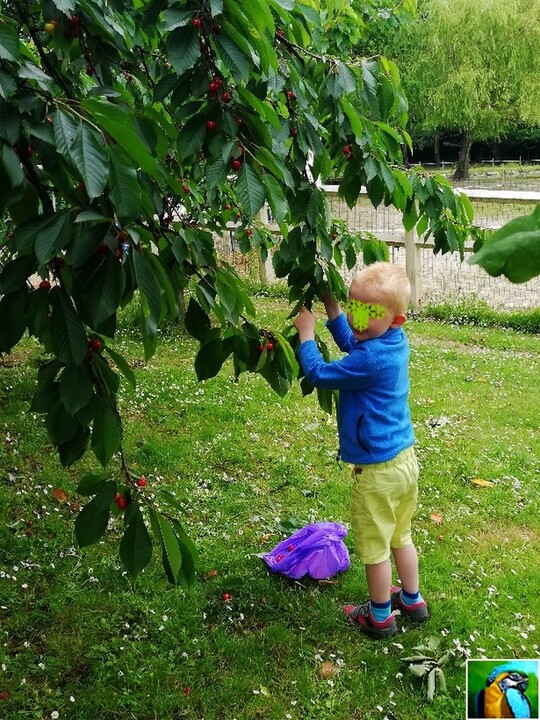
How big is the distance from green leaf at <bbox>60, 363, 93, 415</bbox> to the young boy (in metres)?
1.17

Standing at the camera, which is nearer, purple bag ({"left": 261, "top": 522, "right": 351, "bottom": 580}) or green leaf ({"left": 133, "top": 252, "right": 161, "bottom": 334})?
green leaf ({"left": 133, "top": 252, "right": 161, "bottom": 334})

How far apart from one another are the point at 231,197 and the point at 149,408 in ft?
5.84

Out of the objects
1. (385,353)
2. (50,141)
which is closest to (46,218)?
(50,141)

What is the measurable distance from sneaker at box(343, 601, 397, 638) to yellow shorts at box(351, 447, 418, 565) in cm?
32

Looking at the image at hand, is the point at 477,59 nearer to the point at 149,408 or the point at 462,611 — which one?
the point at 149,408

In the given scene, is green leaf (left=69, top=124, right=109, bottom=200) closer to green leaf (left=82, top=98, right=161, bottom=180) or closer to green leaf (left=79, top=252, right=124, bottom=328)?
green leaf (left=82, top=98, right=161, bottom=180)

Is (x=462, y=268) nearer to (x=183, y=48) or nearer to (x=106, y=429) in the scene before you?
(x=183, y=48)

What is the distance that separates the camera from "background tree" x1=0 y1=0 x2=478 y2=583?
131 cm

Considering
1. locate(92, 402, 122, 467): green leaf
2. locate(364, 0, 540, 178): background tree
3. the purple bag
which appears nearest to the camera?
locate(92, 402, 122, 467): green leaf

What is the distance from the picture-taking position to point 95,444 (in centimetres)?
167

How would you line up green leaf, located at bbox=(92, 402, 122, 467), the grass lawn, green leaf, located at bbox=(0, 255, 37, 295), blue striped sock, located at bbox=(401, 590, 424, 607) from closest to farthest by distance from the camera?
1. green leaf, located at bbox=(0, 255, 37, 295)
2. green leaf, located at bbox=(92, 402, 122, 467)
3. the grass lawn
4. blue striped sock, located at bbox=(401, 590, 424, 607)

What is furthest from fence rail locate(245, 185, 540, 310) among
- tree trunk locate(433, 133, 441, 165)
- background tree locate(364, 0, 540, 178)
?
tree trunk locate(433, 133, 441, 165)

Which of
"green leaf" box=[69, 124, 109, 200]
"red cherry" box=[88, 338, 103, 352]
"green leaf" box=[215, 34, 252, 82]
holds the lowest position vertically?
"red cherry" box=[88, 338, 103, 352]

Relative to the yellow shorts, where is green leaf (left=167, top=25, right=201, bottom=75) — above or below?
above
